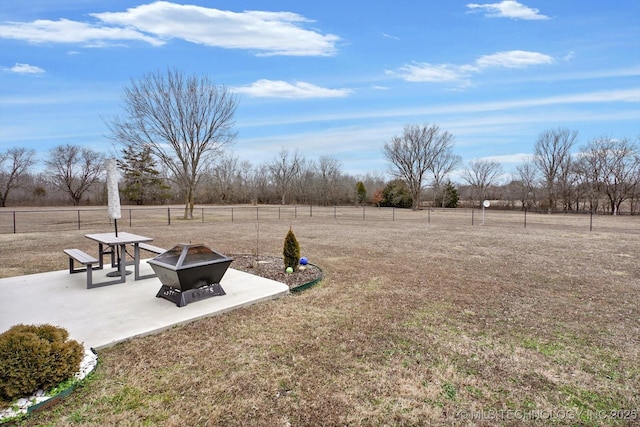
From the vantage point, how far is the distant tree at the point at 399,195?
42719mm

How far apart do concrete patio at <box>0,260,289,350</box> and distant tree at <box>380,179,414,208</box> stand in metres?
38.9

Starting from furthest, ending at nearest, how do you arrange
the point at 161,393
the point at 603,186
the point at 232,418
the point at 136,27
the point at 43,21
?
1. the point at 603,186
2. the point at 136,27
3. the point at 43,21
4. the point at 161,393
5. the point at 232,418

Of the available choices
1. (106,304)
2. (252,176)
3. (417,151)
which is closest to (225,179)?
(252,176)

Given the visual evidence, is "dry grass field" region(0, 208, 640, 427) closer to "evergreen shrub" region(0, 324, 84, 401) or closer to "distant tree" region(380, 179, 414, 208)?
"evergreen shrub" region(0, 324, 84, 401)

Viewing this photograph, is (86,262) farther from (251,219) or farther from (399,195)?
(399,195)

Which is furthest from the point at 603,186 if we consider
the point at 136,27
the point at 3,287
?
the point at 3,287

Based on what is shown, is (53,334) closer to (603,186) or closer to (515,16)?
(515,16)

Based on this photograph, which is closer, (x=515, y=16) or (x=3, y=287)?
(x=3, y=287)

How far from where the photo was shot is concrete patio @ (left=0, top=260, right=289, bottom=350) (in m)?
3.57

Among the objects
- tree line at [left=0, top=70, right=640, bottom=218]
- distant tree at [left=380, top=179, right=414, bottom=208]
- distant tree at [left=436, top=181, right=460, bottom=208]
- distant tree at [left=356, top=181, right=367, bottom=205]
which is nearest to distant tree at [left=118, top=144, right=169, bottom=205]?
tree line at [left=0, top=70, right=640, bottom=218]

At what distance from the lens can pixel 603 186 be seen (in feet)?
107

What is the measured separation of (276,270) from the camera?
21.2 ft

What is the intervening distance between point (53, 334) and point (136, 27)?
925 cm

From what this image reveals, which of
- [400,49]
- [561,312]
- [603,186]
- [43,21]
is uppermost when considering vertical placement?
[400,49]
